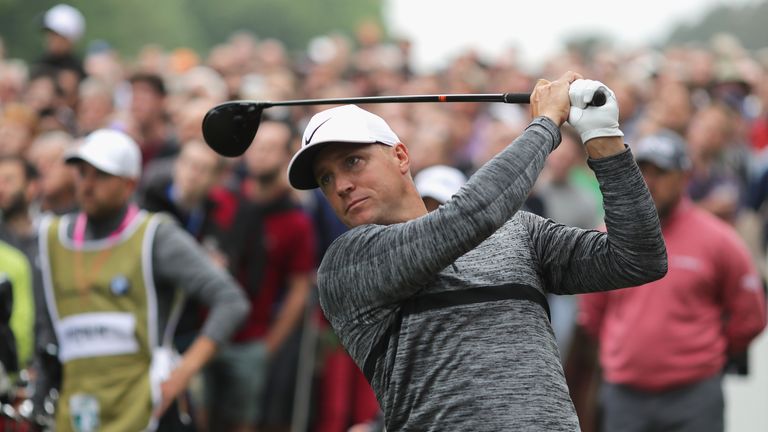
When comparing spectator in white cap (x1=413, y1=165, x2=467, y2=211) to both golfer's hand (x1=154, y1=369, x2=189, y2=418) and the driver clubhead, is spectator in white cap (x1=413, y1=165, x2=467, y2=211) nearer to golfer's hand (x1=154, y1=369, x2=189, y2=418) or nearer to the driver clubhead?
golfer's hand (x1=154, y1=369, x2=189, y2=418)

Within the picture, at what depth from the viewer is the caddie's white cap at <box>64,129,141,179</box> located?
6.57m

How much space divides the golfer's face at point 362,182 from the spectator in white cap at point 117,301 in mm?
2580

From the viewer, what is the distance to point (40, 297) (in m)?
6.69

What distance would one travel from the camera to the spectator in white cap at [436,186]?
6.89 meters

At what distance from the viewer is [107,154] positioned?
6.62 m

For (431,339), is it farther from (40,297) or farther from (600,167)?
→ (40,297)

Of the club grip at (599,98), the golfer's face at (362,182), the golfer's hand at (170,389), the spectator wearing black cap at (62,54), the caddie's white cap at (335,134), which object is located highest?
the spectator wearing black cap at (62,54)

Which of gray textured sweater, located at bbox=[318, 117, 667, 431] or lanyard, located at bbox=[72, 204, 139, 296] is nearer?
gray textured sweater, located at bbox=[318, 117, 667, 431]

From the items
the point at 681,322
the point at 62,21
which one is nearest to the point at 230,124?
the point at 681,322

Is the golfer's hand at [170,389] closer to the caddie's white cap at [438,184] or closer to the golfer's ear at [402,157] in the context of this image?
the caddie's white cap at [438,184]

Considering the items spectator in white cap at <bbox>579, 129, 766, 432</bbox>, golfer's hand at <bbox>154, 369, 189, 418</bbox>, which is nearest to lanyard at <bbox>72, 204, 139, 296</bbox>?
golfer's hand at <bbox>154, 369, 189, 418</bbox>

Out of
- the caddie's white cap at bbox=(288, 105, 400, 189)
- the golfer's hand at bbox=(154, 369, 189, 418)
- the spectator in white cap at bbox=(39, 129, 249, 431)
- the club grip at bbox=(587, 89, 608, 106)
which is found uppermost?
the club grip at bbox=(587, 89, 608, 106)

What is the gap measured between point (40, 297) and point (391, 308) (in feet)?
11.0

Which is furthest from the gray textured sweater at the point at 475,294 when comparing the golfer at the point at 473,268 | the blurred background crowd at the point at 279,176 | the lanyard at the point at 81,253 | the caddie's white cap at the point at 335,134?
the blurred background crowd at the point at 279,176
